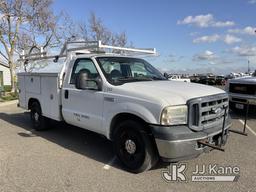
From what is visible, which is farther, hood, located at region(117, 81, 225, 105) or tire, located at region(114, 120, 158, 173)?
tire, located at region(114, 120, 158, 173)

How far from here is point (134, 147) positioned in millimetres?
4621

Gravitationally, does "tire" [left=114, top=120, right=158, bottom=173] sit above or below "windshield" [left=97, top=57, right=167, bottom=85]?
below

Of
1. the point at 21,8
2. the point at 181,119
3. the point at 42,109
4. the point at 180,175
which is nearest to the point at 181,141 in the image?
the point at 181,119

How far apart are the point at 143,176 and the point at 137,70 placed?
232 centimetres

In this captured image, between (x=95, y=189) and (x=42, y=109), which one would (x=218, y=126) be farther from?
(x=42, y=109)

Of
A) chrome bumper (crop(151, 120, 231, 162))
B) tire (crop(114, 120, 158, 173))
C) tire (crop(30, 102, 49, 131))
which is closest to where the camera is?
chrome bumper (crop(151, 120, 231, 162))

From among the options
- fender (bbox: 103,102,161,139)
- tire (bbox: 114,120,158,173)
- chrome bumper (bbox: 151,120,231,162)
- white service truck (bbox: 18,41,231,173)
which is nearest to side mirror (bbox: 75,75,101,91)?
white service truck (bbox: 18,41,231,173)

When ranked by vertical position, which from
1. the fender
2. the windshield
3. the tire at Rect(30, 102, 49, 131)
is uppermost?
the windshield

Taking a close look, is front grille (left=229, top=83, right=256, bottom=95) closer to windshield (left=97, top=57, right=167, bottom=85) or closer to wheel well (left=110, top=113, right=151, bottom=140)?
windshield (left=97, top=57, right=167, bottom=85)

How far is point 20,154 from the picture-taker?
18.7ft

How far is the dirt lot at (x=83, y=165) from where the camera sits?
4.17 meters

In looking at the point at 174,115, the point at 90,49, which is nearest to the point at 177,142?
the point at 174,115

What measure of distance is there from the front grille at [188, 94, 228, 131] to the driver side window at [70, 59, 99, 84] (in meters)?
2.08

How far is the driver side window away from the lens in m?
5.52
